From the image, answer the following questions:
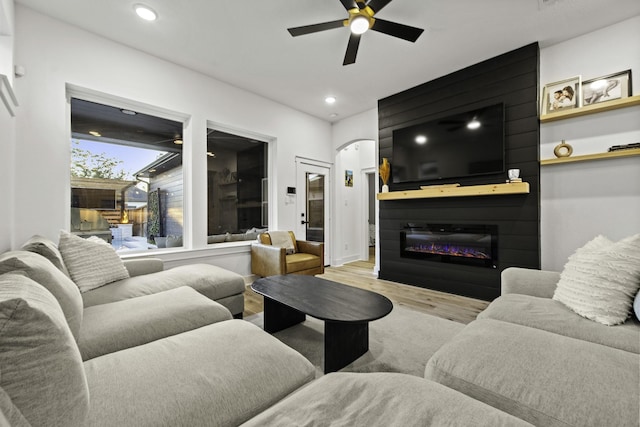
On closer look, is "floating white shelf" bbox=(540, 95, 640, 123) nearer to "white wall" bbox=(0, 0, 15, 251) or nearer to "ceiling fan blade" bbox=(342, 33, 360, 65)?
"ceiling fan blade" bbox=(342, 33, 360, 65)

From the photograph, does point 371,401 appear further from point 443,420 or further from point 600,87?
point 600,87

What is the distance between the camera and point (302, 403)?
2.60ft

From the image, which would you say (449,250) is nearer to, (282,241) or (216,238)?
(282,241)

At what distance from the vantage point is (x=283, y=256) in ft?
11.7

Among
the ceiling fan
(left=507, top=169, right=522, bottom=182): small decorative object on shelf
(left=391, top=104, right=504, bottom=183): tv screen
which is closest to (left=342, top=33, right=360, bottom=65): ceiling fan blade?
the ceiling fan

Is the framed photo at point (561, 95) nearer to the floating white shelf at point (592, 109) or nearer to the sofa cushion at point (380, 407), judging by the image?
the floating white shelf at point (592, 109)

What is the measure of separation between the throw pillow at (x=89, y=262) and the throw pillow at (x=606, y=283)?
3140 millimetres

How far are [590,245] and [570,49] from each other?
8.40ft

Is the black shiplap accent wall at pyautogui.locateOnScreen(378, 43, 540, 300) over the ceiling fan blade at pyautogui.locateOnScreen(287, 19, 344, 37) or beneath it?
beneath

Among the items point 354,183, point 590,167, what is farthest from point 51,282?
point 354,183

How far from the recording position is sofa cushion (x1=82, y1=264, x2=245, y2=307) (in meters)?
1.88

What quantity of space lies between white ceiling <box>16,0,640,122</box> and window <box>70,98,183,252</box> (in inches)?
34.3

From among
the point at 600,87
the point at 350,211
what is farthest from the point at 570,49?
the point at 350,211

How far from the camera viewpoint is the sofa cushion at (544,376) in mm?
840
